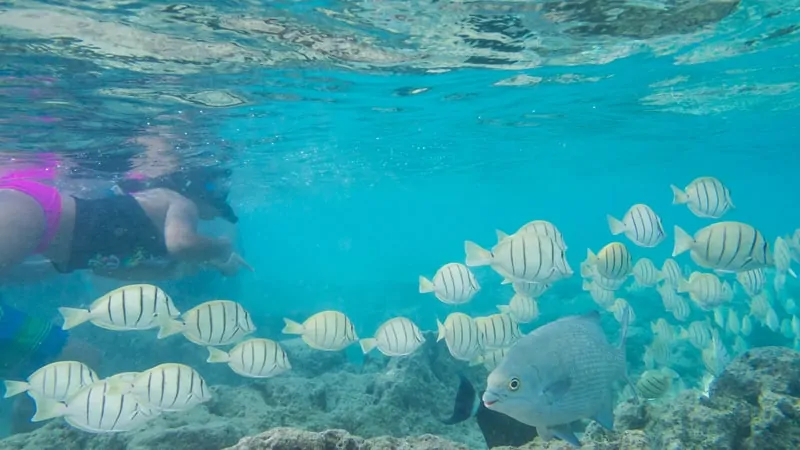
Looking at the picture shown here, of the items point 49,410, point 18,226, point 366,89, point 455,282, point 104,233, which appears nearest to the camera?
point 49,410

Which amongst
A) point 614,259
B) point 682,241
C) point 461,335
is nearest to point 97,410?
point 461,335

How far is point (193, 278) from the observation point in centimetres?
1656

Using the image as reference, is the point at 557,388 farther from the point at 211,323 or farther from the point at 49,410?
the point at 49,410

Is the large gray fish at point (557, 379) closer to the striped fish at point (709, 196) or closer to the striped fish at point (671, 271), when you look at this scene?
the striped fish at point (709, 196)

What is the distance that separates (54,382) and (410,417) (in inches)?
181

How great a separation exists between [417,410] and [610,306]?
6.56 m

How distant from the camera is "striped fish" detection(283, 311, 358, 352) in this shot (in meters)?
7.08

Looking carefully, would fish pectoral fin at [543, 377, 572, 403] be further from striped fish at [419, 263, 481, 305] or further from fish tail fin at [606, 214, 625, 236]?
fish tail fin at [606, 214, 625, 236]

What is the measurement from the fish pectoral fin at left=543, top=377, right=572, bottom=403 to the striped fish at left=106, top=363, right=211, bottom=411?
151 inches

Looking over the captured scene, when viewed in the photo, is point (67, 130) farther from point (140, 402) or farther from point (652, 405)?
point (652, 405)

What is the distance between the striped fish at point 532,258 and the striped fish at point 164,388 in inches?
141

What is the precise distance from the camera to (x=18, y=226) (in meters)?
8.09

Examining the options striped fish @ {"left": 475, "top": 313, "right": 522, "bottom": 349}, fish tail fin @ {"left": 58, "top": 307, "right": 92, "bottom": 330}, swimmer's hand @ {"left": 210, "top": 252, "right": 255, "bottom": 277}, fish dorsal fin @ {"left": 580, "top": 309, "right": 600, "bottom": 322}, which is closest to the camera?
fish dorsal fin @ {"left": 580, "top": 309, "right": 600, "bottom": 322}

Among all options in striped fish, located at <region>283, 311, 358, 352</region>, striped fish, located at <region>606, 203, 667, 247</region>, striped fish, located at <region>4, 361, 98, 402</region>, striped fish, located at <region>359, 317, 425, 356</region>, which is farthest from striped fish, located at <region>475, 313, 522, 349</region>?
striped fish, located at <region>4, 361, 98, 402</region>
